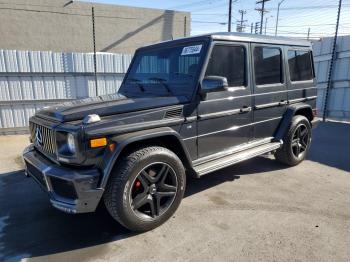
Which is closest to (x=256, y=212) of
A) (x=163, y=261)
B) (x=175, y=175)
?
(x=175, y=175)

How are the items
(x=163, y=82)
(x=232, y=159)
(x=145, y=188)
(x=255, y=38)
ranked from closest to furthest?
(x=145, y=188) → (x=163, y=82) → (x=232, y=159) → (x=255, y=38)

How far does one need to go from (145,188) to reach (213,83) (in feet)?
4.66

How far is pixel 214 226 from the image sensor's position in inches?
122

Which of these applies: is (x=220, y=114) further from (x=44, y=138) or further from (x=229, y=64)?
(x=44, y=138)

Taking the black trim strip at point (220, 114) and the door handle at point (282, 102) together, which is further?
the door handle at point (282, 102)

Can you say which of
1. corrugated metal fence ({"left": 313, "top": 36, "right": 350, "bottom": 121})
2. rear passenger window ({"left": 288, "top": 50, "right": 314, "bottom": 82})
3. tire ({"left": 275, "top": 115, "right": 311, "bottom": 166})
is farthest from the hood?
corrugated metal fence ({"left": 313, "top": 36, "right": 350, "bottom": 121})

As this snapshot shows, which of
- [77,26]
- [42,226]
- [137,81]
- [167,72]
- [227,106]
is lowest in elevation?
[42,226]

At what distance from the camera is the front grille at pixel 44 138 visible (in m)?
2.86

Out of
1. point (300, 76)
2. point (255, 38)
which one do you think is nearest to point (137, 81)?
point (255, 38)

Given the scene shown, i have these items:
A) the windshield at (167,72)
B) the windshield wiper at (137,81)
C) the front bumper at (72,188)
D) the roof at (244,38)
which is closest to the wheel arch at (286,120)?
the roof at (244,38)

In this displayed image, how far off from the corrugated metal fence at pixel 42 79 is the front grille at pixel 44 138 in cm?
503

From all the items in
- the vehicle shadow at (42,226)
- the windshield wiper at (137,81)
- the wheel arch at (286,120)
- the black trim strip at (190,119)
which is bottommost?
the vehicle shadow at (42,226)

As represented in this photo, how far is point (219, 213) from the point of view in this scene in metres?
3.38

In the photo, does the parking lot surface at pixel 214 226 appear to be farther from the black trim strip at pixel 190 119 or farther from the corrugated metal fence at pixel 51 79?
the corrugated metal fence at pixel 51 79
